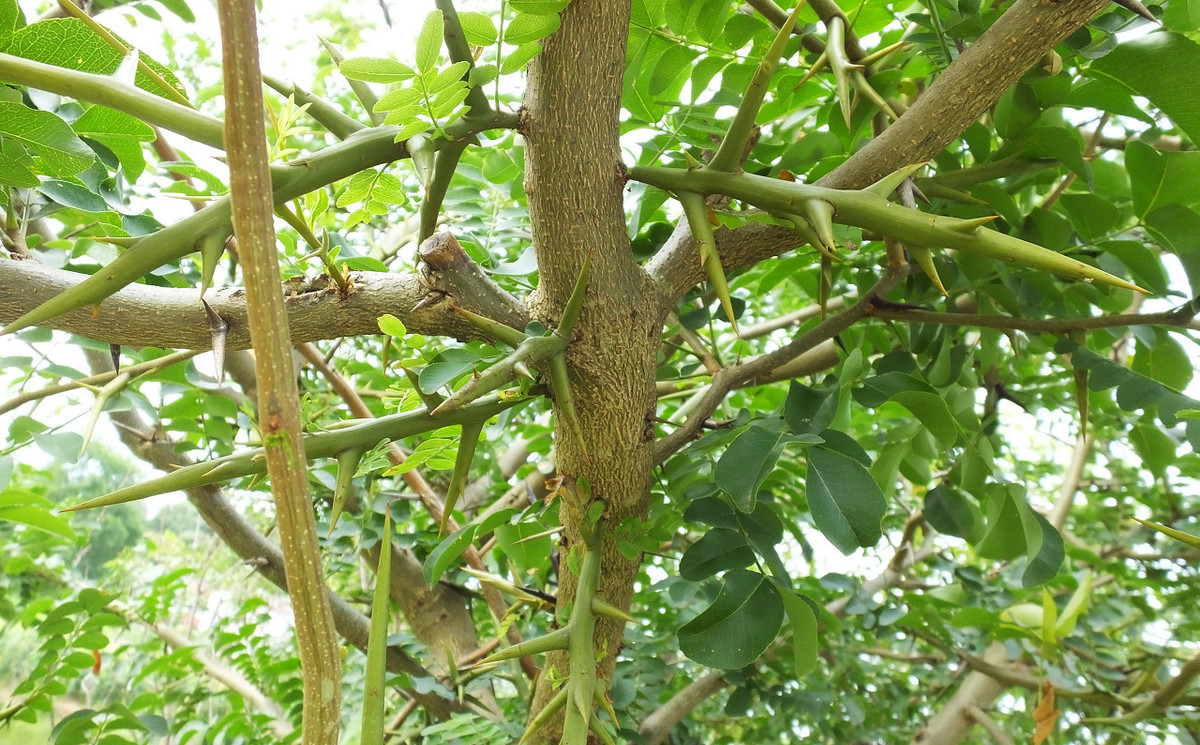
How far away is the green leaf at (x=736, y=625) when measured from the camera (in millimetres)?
466

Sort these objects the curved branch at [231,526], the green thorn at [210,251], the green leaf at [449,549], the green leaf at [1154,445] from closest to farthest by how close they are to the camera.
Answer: the green thorn at [210,251] < the green leaf at [449,549] < the green leaf at [1154,445] < the curved branch at [231,526]

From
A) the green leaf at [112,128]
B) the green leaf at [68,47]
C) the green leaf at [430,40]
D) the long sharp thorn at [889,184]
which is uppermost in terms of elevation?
the green leaf at [112,128]

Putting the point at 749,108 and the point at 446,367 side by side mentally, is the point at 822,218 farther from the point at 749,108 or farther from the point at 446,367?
the point at 446,367

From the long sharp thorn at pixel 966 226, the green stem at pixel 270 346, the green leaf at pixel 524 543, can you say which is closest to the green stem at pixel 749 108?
the long sharp thorn at pixel 966 226

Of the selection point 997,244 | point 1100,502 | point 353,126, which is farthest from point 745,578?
point 1100,502

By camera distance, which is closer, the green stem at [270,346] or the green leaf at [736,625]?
the green stem at [270,346]

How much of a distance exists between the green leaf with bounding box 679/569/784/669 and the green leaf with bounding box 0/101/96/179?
437 millimetres

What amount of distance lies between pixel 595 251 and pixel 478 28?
5.3 inches

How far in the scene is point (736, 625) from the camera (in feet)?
1.58

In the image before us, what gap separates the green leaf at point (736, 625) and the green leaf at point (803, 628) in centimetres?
2

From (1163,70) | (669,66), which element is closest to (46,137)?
(669,66)

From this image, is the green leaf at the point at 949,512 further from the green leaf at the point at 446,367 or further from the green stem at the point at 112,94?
the green stem at the point at 112,94

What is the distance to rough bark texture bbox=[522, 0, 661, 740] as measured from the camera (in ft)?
1.29

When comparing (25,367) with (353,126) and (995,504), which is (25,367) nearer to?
(353,126)
